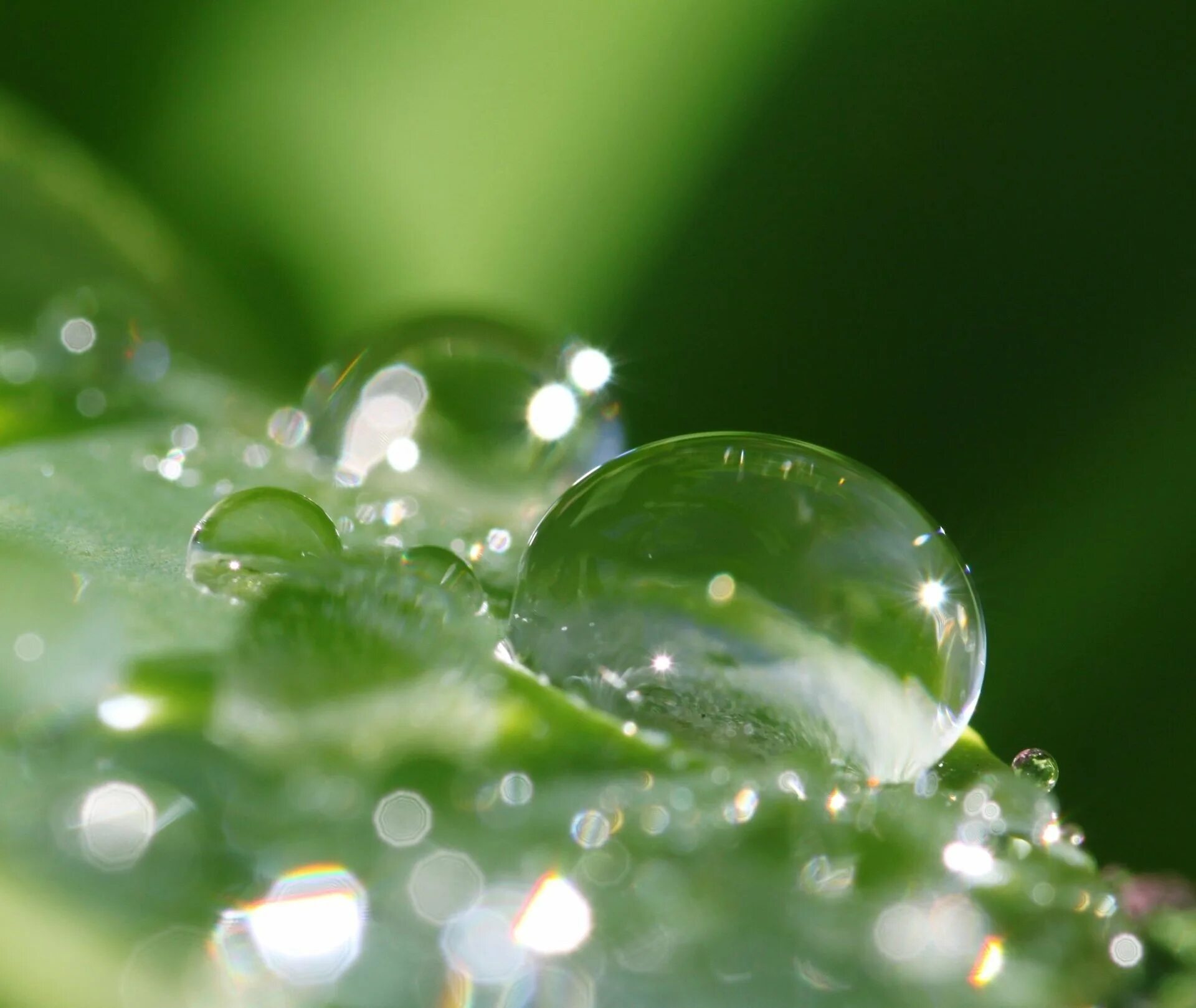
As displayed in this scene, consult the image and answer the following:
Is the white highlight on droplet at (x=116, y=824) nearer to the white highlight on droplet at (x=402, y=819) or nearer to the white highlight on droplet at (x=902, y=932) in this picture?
the white highlight on droplet at (x=402, y=819)

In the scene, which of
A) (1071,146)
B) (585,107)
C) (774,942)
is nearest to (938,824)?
(774,942)

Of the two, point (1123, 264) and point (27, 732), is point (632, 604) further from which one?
point (1123, 264)

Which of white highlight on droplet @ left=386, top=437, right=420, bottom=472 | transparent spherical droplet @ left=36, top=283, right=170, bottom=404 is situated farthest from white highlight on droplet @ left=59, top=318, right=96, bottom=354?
white highlight on droplet @ left=386, top=437, right=420, bottom=472

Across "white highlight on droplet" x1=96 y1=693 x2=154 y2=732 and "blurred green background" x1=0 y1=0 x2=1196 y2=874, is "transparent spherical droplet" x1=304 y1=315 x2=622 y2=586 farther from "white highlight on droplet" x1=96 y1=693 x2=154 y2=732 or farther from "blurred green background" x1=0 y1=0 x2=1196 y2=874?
"white highlight on droplet" x1=96 y1=693 x2=154 y2=732

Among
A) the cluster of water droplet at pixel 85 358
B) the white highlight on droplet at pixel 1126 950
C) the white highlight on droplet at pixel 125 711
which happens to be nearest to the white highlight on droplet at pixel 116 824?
the white highlight on droplet at pixel 125 711

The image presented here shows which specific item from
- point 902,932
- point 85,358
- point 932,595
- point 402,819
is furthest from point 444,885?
point 85,358
